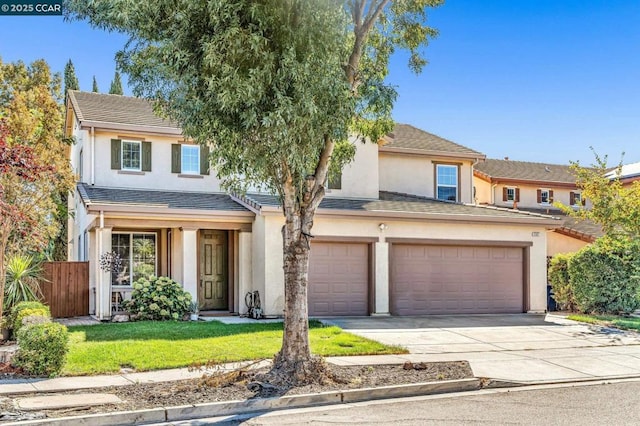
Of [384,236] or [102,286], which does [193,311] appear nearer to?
[102,286]

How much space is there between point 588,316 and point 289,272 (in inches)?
510

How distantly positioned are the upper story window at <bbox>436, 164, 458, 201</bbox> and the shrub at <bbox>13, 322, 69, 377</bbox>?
1673 cm

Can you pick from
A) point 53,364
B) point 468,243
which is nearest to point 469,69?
point 468,243

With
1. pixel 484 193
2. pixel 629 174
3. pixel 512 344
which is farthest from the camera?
pixel 629 174

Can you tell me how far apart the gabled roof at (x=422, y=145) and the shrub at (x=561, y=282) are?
496cm

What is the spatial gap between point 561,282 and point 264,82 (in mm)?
15907

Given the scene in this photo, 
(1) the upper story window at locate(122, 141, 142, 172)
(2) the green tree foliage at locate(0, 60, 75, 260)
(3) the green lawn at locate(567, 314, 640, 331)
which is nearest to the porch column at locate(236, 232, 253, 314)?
(1) the upper story window at locate(122, 141, 142, 172)

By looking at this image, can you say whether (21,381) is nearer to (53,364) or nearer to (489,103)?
(53,364)

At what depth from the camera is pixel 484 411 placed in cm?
839

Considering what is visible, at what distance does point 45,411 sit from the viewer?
782 cm

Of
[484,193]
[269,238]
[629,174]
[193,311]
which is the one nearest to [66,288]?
[193,311]

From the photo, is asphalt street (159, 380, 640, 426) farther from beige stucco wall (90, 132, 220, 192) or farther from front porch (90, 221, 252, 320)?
beige stucco wall (90, 132, 220, 192)

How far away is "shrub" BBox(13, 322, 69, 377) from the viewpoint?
9.69 m

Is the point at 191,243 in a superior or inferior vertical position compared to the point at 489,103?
inferior
